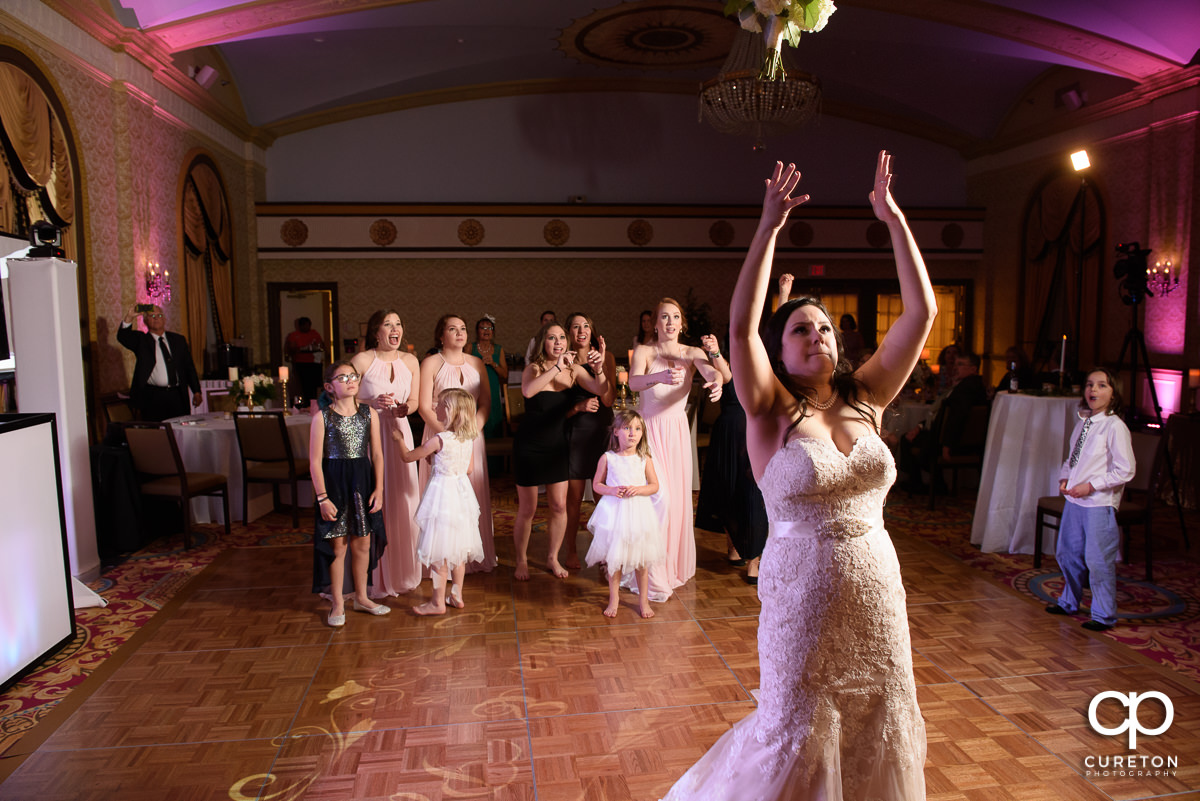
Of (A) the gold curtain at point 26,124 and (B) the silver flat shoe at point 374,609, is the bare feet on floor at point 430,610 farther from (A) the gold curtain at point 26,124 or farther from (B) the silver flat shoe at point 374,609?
(A) the gold curtain at point 26,124

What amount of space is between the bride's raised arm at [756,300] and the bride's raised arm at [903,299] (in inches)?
7.4

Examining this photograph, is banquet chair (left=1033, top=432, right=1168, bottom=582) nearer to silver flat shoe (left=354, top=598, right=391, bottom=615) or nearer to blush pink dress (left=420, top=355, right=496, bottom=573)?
blush pink dress (left=420, top=355, right=496, bottom=573)

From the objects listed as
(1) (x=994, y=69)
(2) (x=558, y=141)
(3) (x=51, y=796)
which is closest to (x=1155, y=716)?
(3) (x=51, y=796)

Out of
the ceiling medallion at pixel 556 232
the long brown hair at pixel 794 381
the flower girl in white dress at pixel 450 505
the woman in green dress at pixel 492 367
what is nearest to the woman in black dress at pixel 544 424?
the flower girl in white dress at pixel 450 505

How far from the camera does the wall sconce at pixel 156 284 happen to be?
7.70m

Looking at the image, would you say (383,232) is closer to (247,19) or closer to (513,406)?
(247,19)

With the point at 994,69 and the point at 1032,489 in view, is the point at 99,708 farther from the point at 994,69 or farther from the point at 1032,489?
the point at 994,69

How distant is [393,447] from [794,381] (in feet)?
9.95

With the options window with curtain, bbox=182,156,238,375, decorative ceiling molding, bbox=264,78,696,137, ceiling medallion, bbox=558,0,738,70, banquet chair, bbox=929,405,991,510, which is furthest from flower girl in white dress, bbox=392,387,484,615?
decorative ceiling molding, bbox=264,78,696,137

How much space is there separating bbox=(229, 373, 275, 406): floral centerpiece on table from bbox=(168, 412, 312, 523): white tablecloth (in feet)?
0.76

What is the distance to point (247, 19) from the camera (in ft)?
24.7

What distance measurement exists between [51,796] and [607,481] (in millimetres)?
2559

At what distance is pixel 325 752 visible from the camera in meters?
2.82

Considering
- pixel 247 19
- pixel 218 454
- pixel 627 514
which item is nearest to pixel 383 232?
pixel 247 19
